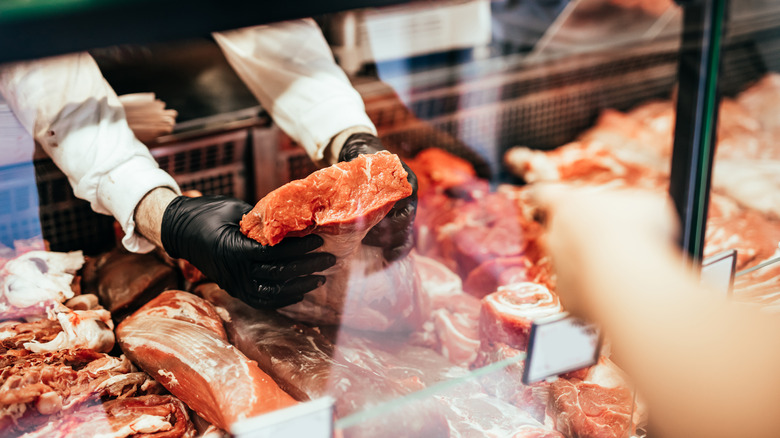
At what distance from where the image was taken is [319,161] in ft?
6.17

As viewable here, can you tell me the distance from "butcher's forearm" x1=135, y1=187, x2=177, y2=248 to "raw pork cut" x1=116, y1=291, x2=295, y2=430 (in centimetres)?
19

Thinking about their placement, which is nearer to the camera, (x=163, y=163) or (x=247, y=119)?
(x=163, y=163)

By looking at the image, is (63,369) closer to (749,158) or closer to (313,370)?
(313,370)

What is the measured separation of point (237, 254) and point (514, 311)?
2.45ft

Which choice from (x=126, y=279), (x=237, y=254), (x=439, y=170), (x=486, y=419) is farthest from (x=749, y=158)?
(x=126, y=279)

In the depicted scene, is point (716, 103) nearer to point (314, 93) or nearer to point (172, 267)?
point (314, 93)

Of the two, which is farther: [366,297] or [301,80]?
[301,80]

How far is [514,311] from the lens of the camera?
5.32ft

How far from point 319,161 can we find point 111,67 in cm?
65

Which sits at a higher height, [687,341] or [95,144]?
[95,144]

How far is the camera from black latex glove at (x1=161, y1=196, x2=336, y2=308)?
1.31 meters

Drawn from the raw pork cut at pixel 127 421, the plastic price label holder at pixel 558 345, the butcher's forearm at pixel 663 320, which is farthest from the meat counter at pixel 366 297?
the butcher's forearm at pixel 663 320

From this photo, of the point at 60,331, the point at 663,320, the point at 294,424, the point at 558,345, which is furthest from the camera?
the point at 60,331

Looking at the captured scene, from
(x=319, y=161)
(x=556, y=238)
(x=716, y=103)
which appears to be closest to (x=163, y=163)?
(x=319, y=161)
